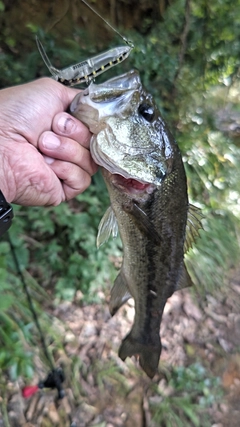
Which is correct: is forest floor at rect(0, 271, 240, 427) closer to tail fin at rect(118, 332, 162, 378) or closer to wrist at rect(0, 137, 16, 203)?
tail fin at rect(118, 332, 162, 378)

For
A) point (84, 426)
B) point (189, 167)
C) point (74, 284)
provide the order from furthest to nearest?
1. point (189, 167)
2. point (74, 284)
3. point (84, 426)

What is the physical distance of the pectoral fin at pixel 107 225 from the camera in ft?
4.75

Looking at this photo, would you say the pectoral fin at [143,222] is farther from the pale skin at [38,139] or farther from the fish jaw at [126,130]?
the pale skin at [38,139]

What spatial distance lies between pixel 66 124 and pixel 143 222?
0.48 m

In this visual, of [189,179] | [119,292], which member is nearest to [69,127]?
[119,292]

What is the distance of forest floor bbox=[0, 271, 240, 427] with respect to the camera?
7.53 feet

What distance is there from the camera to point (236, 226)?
4.09m

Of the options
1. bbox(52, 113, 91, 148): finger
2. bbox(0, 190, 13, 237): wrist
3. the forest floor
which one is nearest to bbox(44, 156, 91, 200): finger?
bbox(52, 113, 91, 148): finger

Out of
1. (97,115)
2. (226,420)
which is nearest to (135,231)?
(97,115)

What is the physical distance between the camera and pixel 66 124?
1.24 metres

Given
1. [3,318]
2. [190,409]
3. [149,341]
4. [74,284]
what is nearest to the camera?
[149,341]

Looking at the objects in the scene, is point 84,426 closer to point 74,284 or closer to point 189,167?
point 74,284

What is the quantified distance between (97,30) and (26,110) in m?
2.37

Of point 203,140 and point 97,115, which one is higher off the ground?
point 97,115
